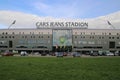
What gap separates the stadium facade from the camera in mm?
170250

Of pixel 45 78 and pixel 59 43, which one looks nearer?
pixel 45 78

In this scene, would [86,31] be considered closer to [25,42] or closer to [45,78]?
[25,42]

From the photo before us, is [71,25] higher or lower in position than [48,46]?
higher

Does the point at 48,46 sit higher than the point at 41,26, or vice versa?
the point at 41,26

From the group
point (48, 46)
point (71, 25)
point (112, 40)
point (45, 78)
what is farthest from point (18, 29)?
point (45, 78)

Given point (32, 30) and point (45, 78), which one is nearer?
point (45, 78)

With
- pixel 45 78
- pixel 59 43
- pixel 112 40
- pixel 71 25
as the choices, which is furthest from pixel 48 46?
pixel 45 78

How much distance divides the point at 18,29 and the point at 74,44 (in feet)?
115

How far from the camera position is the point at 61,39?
171 m

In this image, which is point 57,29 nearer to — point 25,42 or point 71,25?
point 71,25

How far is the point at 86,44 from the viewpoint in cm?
17062

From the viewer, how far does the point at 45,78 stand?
679 inches

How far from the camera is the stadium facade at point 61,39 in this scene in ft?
559

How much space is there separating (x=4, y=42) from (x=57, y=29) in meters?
32.6
